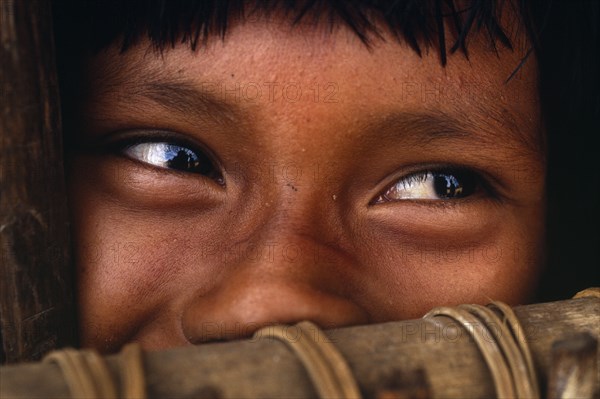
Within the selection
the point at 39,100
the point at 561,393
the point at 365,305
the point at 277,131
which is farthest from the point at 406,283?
the point at 39,100

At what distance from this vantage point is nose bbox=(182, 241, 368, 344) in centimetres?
72

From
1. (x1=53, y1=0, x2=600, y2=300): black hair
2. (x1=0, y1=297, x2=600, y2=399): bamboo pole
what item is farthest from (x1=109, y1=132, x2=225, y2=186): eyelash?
(x1=0, y1=297, x2=600, y2=399): bamboo pole

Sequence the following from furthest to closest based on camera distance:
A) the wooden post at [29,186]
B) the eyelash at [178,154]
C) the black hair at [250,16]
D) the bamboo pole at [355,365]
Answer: the eyelash at [178,154]
the black hair at [250,16]
the wooden post at [29,186]
the bamboo pole at [355,365]

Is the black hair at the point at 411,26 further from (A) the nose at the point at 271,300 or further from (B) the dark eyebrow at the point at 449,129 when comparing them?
(A) the nose at the point at 271,300

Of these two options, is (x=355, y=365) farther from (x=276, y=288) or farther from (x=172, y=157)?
(x=172, y=157)

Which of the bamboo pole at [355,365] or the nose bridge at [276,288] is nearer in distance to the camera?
the bamboo pole at [355,365]

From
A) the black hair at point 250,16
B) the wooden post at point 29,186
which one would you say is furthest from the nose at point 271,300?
the black hair at point 250,16

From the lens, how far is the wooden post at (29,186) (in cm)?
70

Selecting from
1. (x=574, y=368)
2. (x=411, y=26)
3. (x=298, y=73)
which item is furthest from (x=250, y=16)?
(x=574, y=368)

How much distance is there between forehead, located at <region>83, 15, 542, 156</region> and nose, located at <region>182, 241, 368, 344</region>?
0.19m

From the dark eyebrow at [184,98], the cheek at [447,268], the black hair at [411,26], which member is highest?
the black hair at [411,26]

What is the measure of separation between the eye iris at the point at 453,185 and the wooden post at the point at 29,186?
567 mm

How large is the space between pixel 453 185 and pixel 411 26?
309 millimetres

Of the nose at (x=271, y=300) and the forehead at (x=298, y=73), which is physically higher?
the forehead at (x=298, y=73)
